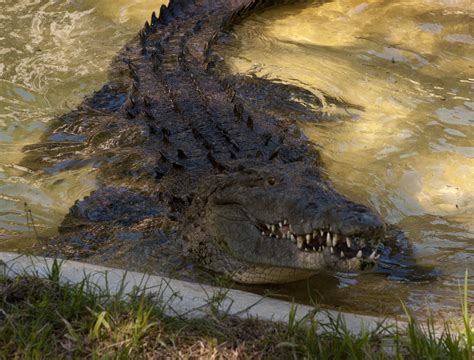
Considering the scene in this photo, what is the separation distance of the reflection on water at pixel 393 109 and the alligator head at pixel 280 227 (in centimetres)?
35

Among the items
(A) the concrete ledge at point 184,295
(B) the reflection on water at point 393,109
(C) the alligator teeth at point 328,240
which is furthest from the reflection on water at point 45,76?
(C) the alligator teeth at point 328,240

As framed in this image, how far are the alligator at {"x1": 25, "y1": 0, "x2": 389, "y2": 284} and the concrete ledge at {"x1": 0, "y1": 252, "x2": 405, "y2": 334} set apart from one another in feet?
0.90

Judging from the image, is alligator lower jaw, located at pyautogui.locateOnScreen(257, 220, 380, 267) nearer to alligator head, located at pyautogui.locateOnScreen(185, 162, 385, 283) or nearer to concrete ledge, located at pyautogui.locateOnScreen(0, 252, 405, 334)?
alligator head, located at pyautogui.locateOnScreen(185, 162, 385, 283)

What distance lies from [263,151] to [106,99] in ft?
6.45

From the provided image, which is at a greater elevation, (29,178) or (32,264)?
(32,264)

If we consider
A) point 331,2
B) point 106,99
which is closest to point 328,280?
point 106,99

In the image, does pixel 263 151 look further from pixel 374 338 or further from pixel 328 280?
pixel 374 338

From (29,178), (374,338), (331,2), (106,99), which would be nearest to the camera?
(374,338)

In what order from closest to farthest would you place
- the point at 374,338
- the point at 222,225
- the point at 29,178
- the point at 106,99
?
the point at 374,338, the point at 222,225, the point at 29,178, the point at 106,99

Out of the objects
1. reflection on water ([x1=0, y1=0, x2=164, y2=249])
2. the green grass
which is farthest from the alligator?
the green grass

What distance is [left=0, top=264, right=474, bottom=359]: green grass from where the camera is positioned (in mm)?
2635

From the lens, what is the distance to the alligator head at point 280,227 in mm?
3207

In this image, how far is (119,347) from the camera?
2.63 meters

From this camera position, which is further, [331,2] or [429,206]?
[331,2]
